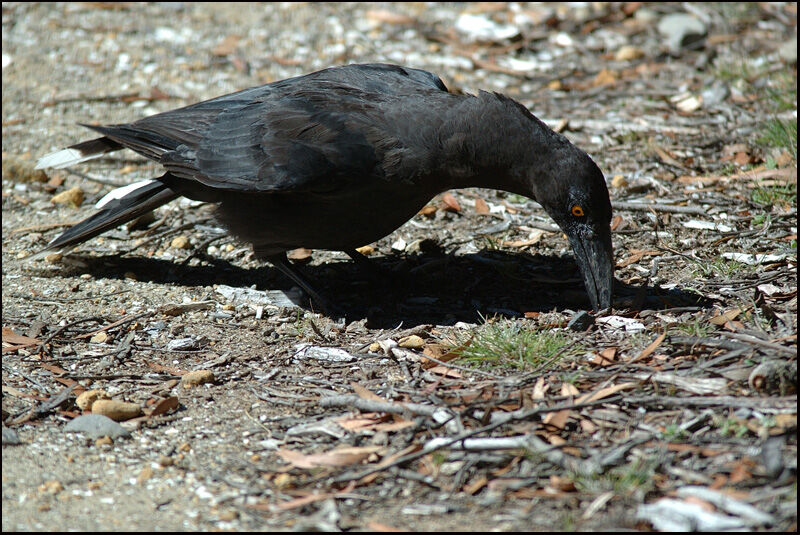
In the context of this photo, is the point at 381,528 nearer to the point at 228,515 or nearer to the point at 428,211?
the point at 228,515

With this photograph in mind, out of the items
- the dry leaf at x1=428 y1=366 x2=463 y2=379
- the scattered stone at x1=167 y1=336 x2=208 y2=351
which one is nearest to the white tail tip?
the scattered stone at x1=167 y1=336 x2=208 y2=351

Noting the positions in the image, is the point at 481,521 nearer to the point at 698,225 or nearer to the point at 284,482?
the point at 284,482

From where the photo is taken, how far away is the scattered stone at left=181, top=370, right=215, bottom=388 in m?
4.10

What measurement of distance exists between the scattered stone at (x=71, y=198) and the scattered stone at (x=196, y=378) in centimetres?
282

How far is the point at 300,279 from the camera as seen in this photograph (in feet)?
17.1

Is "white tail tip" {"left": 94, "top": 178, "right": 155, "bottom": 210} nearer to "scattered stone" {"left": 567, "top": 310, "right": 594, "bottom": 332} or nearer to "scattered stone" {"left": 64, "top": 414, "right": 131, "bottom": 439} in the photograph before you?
"scattered stone" {"left": 64, "top": 414, "right": 131, "bottom": 439}

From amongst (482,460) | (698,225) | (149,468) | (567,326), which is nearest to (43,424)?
(149,468)

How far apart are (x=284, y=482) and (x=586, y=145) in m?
4.33

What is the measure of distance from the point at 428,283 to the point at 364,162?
1080mm

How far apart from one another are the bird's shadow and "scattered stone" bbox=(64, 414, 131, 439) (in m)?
1.67

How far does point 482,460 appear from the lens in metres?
3.24

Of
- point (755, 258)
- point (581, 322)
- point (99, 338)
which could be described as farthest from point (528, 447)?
point (99, 338)

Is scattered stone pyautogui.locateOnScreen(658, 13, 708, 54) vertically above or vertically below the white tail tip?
above

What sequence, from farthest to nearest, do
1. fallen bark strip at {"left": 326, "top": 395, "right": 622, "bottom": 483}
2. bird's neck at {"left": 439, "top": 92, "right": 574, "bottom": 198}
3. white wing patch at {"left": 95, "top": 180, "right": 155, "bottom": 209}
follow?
1. white wing patch at {"left": 95, "top": 180, "right": 155, "bottom": 209}
2. bird's neck at {"left": 439, "top": 92, "right": 574, "bottom": 198}
3. fallen bark strip at {"left": 326, "top": 395, "right": 622, "bottom": 483}
